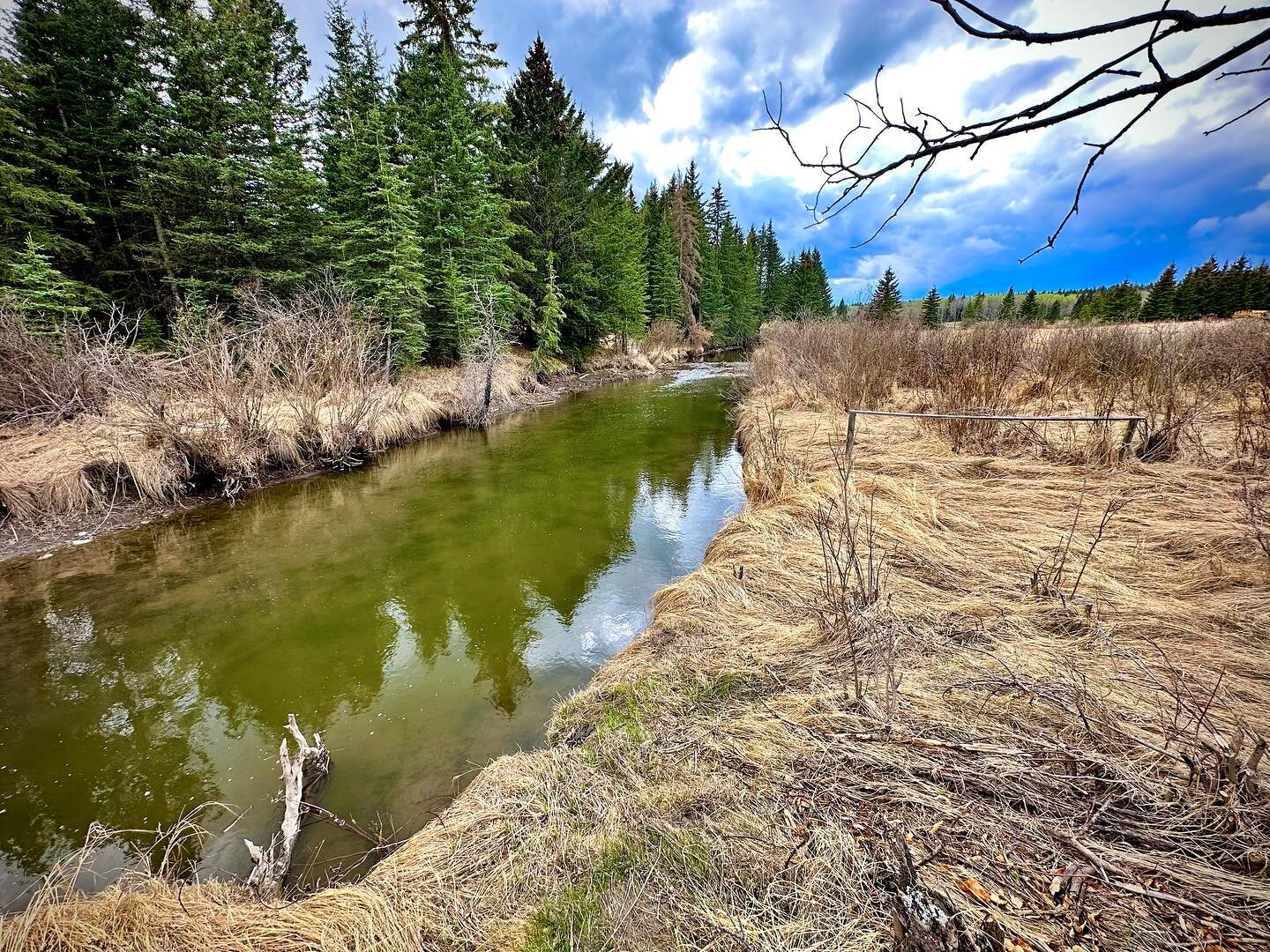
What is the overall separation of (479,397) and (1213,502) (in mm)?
13257

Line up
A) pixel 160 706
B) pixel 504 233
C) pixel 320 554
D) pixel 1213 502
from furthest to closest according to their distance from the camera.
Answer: pixel 504 233 → pixel 320 554 → pixel 1213 502 → pixel 160 706

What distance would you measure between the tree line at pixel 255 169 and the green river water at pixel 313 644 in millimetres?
6874

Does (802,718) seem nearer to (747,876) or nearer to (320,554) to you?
(747,876)

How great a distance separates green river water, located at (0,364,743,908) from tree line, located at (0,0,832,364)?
687cm

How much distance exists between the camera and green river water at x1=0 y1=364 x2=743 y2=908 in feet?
9.65

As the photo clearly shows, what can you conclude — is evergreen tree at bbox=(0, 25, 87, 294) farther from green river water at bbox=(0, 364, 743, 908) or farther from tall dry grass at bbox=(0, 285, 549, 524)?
green river water at bbox=(0, 364, 743, 908)

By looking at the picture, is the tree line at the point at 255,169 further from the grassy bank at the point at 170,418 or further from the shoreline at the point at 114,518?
the shoreline at the point at 114,518

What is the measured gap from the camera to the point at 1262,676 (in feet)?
7.68

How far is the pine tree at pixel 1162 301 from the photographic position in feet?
81.1

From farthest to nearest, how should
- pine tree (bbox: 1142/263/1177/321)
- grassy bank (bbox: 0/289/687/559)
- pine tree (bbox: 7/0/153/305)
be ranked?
pine tree (bbox: 1142/263/1177/321) → pine tree (bbox: 7/0/153/305) → grassy bank (bbox: 0/289/687/559)

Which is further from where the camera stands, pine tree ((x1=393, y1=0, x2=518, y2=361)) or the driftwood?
pine tree ((x1=393, y1=0, x2=518, y2=361))

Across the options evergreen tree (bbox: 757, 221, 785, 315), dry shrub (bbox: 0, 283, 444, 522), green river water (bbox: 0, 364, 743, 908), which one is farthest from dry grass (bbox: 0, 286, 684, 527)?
evergreen tree (bbox: 757, 221, 785, 315)

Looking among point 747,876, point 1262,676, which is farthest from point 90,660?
point 1262,676

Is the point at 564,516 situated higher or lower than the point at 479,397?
lower
